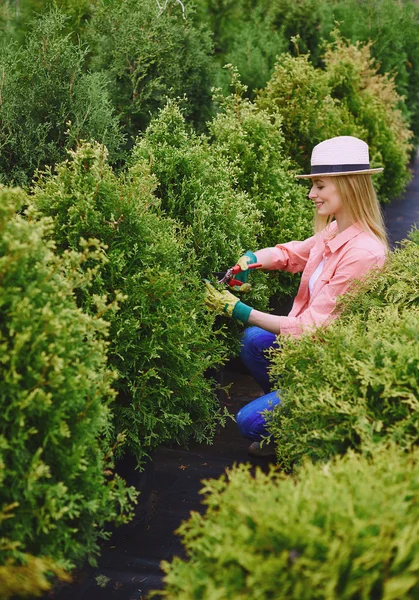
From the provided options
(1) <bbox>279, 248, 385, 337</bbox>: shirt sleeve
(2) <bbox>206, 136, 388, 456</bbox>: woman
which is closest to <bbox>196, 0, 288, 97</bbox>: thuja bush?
(2) <bbox>206, 136, 388, 456</bbox>: woman

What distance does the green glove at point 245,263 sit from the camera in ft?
13.4

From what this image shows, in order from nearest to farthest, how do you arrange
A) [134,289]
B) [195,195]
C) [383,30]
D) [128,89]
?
[134,289], [195,195], [128,89], [383,30]

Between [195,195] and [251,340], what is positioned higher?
[195,195]

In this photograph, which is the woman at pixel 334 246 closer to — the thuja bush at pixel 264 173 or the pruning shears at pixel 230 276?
the pruning shears at pixel 230 276

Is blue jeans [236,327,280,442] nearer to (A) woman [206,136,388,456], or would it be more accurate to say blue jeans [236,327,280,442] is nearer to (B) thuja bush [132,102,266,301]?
(A) woman [206,136,388,456]

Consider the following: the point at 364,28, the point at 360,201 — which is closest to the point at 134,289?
→ the point at 360,201

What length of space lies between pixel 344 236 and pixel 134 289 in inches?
54.2

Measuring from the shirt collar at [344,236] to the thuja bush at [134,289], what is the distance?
0.97 meters

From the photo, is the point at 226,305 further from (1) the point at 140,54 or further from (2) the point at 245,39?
(2) the point at 245,39

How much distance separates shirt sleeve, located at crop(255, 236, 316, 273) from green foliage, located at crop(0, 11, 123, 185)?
56.2 inches

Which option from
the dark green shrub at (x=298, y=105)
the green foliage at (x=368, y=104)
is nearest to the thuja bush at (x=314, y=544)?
the dark green shrub at (x=298, y=105)

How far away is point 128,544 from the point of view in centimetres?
328

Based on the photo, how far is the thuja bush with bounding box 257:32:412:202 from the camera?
6465 mm

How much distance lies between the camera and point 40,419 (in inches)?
88.0
